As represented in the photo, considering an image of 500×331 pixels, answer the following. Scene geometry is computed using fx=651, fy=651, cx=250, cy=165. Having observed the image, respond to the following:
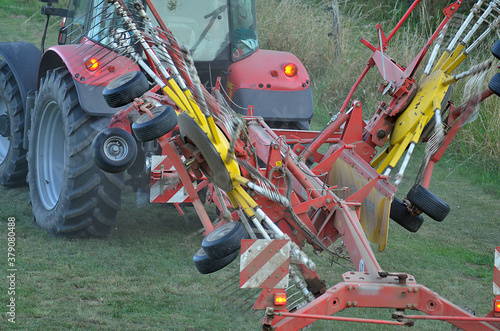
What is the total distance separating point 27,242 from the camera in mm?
4469

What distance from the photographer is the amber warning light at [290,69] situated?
4.98 meters

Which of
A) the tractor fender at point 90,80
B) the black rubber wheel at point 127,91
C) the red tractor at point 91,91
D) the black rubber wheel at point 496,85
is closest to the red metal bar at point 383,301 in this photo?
the black rubber wheel at point 496,85

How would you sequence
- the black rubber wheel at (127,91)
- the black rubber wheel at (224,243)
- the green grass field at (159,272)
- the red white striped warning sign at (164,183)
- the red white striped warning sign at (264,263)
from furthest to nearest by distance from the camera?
the red white striped warning sign at (164,183), the green grass field at (159,272), the black rubber wheel at (127,91), the black rubber wheel at (224,243), the red white striped warning sign at (264,263)

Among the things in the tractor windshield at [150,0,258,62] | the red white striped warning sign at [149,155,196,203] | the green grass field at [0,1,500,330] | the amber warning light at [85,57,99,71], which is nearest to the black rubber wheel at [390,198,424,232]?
the green grass field at [0,1,500,330]

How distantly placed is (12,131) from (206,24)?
2052 millimetres

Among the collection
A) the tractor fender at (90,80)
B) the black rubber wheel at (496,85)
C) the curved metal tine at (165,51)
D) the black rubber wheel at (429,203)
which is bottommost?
the tractor fender at (90,80)

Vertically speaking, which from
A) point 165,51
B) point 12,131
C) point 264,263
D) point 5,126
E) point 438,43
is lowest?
point 5,126

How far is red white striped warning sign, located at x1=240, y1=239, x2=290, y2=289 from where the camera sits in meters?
2.63

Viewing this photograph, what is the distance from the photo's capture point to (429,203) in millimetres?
3475

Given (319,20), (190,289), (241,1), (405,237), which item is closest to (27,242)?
(190,289)

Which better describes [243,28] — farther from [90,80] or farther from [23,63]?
[23,63]

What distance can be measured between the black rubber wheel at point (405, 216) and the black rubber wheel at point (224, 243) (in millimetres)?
1208

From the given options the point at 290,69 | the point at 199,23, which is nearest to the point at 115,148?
the point at 199,23

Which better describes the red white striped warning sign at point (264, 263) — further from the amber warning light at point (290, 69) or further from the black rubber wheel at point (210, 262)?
the amber warning light at point (290, 69)
